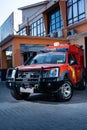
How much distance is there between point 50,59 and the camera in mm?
12195

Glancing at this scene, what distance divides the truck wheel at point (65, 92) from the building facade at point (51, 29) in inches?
440

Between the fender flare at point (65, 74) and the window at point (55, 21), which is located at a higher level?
the window at point (55, 21)

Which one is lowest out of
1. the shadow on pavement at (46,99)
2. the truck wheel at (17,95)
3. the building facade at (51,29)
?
the shadow on pavement at (46,99)

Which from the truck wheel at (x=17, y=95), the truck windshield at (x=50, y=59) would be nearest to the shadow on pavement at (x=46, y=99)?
the truck wheel at (x=17, y=95)

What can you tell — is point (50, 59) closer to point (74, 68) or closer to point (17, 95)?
point (74, 68)

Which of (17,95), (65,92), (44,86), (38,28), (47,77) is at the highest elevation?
(38,28)

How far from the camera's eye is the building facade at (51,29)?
22.5 m

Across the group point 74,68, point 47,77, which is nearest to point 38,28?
point 74,68

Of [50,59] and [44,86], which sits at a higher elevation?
[50,59]

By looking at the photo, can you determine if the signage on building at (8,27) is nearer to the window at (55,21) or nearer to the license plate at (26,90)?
the window at (55,21)

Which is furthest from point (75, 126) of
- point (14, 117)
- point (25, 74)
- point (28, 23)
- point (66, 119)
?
point (28, 23)

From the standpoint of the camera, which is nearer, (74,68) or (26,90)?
(26,90)

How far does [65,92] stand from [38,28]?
979 inches

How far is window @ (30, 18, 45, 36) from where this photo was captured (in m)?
33.5
